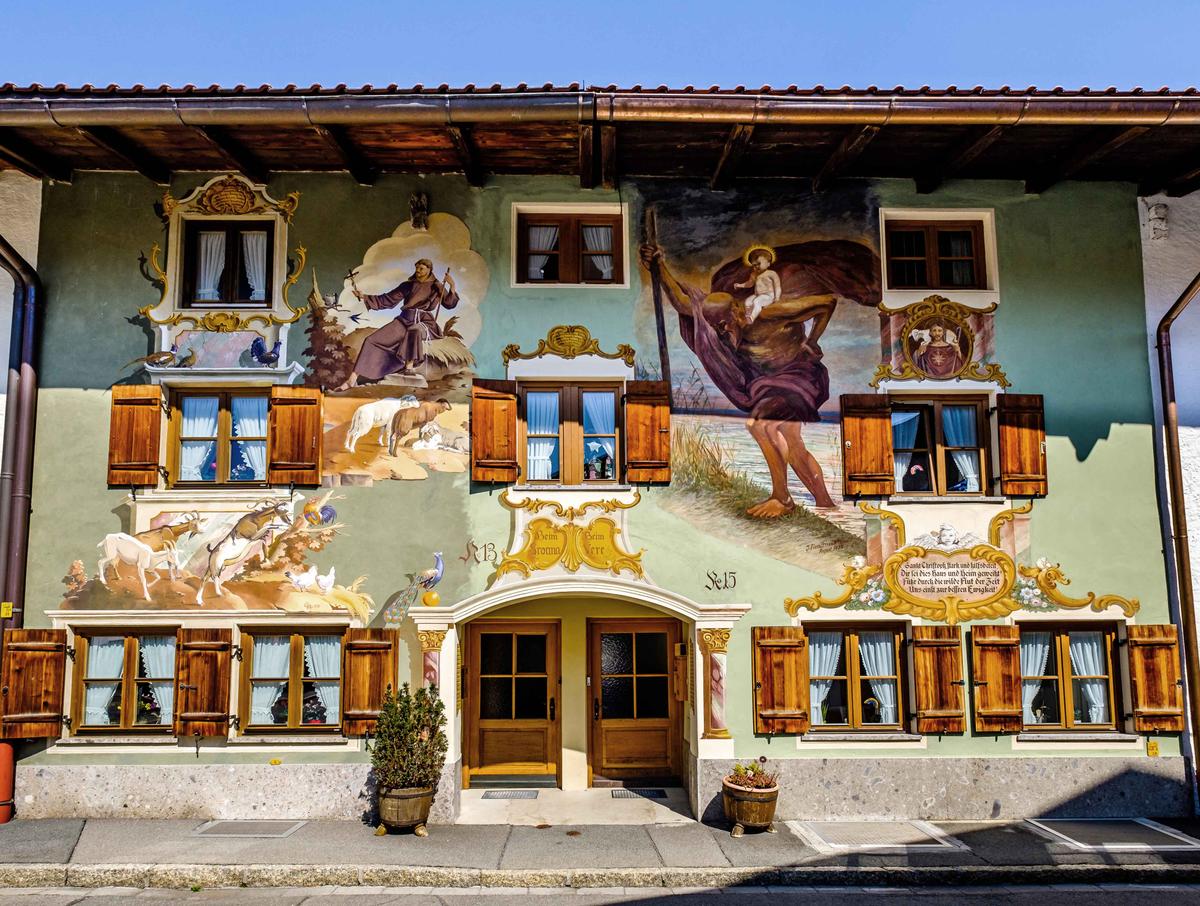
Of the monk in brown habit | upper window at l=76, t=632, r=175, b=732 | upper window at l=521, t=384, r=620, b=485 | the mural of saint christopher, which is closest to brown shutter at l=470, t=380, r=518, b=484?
upper window at l=521, t=384, r=620, b=485

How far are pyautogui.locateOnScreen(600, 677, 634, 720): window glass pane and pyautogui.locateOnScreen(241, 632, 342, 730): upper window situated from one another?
11.2 ft

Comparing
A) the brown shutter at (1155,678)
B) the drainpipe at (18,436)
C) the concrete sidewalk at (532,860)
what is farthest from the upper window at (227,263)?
the brown shutter at (1155,678)

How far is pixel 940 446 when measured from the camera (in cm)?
1137

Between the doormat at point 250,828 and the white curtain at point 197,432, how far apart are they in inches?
145

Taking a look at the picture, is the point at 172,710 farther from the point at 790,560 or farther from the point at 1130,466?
the point at 1130,466

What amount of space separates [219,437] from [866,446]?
7.23 meters

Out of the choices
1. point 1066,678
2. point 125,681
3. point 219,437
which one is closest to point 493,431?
point 219,437

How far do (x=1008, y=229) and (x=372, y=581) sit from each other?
828 centimetres

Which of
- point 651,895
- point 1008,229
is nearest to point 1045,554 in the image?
point 1008,229

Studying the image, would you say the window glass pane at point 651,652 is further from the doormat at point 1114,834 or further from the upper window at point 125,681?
the upper window at point 125,681

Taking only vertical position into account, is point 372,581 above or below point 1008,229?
below

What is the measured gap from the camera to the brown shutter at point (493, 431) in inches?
430

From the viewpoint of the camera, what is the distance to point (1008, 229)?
11586 millimetres

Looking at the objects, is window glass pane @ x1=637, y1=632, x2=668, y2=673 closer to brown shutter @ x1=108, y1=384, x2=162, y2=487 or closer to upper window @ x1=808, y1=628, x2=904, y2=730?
upper window @ x1=808, y1=628, x2=904, y2=730
